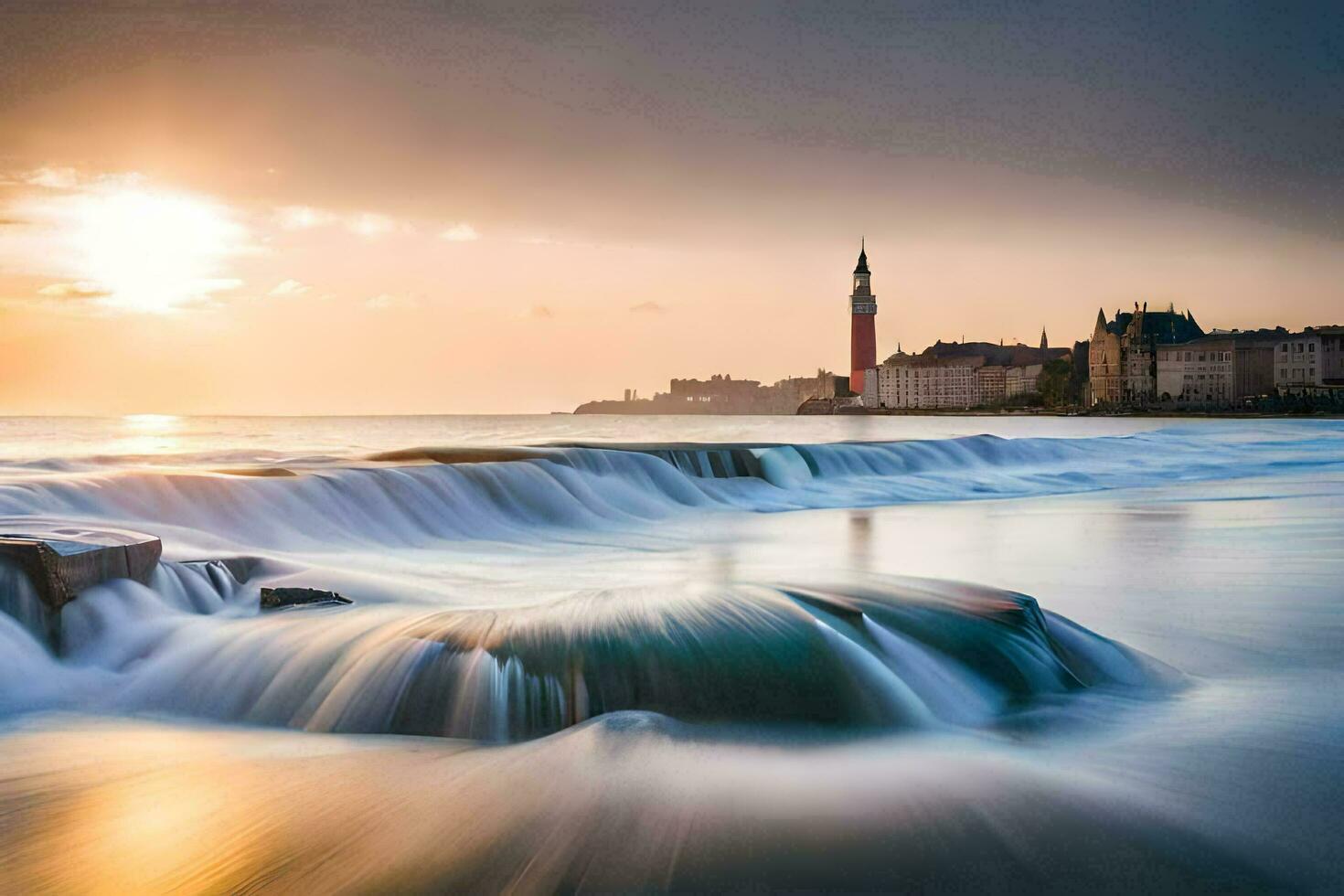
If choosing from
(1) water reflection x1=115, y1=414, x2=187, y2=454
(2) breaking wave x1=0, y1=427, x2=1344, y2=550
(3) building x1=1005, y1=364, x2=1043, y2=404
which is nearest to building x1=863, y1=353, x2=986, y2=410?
(3) building x1=1005, y1=364, x2=1043, y2=404

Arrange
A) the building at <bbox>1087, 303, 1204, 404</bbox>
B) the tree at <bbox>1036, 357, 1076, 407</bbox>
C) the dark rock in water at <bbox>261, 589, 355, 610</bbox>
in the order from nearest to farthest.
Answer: the dark rock in water at <bbox>261, 589, 355, 610</bbox> < the building at <bbox>1087, 303, 1204, 404</bbox> < the tree at <bbox>1036, 357, 1076, 407</bbox>

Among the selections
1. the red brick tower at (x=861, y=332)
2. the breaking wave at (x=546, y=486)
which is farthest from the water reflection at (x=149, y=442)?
the red brick tower at (x=861, y=332)

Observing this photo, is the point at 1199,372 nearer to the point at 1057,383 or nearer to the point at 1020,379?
the point at 1057,383

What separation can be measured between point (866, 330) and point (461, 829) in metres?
115

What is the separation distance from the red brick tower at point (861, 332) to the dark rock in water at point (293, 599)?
110 m

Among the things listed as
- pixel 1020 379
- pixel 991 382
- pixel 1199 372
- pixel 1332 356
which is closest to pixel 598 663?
pixel 1332 356

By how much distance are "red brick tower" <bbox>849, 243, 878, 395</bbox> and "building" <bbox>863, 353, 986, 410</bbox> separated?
105 inches

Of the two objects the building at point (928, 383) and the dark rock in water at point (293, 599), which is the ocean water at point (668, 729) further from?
the building at point (928, 383)

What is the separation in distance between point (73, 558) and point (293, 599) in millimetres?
1274

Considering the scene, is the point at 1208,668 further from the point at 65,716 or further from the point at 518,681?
the point at 65,716

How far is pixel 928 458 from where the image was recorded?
2473 cm

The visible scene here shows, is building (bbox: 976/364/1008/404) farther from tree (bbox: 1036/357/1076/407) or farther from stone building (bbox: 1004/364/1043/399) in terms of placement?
tree (bbox: 1036/357/1076/407)

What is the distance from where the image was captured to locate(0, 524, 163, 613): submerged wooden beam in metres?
5.86

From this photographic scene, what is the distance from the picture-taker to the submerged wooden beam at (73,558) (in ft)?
19.2
